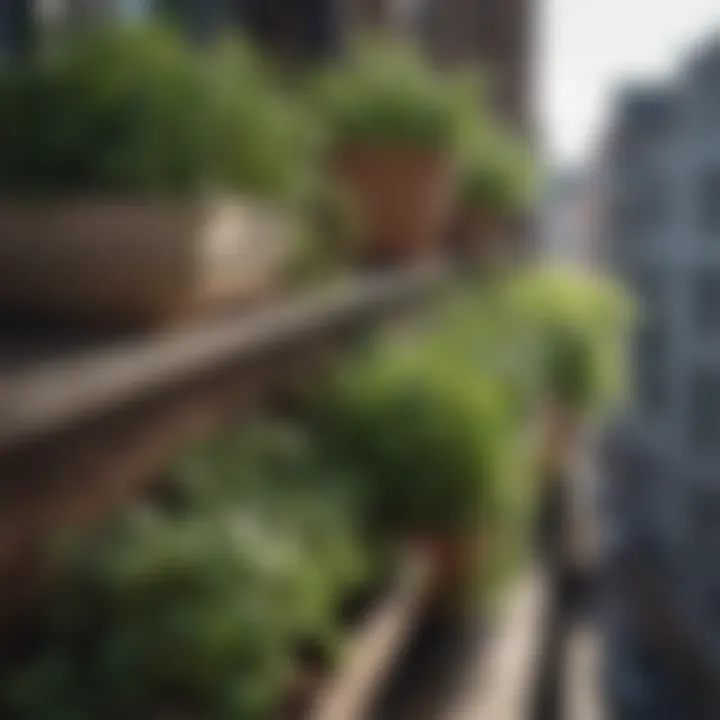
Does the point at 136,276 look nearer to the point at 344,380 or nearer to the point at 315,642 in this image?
the point at 315,642

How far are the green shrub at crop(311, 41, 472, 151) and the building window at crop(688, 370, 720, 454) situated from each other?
782 cm

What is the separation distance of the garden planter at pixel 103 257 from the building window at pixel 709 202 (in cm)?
811

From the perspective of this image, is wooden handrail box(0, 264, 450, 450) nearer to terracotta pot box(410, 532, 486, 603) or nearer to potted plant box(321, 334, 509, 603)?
potted plant box(321, 334, 509, 603)

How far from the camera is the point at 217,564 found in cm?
53

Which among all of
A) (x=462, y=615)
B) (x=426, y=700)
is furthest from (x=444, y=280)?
(x=426, y=700)

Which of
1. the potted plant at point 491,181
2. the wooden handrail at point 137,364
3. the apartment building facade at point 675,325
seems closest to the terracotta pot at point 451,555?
the wooden handrail at point 137,364

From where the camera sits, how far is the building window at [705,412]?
8828 millimetres

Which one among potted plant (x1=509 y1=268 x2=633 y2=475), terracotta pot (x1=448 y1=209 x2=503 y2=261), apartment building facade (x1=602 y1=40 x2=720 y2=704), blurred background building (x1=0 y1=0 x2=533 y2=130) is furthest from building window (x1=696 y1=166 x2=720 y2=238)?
potted plant (x1=509 y1=268 x2=633 y2=475)

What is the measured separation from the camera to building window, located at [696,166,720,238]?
27.4 ft

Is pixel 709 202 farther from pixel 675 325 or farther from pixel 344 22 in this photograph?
pixel 344 22

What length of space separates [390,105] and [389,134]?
33 millimetres

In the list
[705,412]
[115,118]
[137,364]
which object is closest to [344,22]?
[115,118]

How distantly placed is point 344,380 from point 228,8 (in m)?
0.60

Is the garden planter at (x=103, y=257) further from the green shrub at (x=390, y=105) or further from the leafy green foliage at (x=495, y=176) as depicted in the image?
the leafy green foliage at (x=495, y=176)
